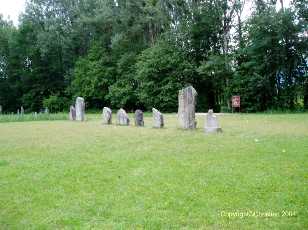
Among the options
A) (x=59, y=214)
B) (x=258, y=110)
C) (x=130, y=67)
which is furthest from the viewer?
(x=130, y=67)

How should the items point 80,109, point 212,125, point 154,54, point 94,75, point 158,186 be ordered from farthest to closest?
point 94,75, point 154,54, point 80,109, point 212,125, point 158,186

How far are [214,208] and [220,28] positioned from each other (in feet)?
91.6

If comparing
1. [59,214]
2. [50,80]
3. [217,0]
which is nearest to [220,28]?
[217,0]

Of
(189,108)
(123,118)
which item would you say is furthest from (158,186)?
(123,118)

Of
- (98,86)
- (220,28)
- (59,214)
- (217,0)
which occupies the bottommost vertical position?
(59,214)

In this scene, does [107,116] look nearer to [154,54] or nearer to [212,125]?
[212,125]

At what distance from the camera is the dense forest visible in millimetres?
27172

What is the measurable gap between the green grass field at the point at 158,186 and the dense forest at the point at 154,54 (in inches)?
715

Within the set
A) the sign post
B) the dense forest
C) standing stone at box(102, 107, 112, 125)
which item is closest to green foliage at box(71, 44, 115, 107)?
the dense forest

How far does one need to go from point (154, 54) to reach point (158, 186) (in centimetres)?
2653

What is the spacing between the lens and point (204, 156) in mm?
8344

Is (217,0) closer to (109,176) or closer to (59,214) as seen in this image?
(109,176)

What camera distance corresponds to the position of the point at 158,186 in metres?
5.89

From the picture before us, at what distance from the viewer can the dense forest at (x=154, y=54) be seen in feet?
89.1
